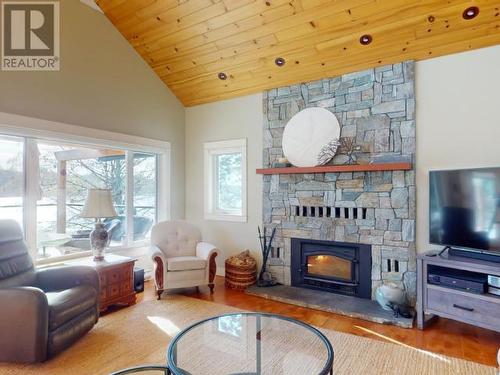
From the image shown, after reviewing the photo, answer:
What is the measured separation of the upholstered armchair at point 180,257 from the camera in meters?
3.70

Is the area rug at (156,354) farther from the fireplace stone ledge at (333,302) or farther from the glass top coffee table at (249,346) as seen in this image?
the fireplace stone ledge at (333,302)

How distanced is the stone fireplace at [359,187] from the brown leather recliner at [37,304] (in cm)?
238

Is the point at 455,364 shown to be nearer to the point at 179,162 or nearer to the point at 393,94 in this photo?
the point at 393,94

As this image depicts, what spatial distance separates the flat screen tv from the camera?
267 centimetres

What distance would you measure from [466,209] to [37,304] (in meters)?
3.68

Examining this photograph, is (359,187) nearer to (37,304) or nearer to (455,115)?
(455,115)

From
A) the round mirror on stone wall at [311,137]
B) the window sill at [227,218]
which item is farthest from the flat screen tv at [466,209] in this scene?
the window sill at [227,218]

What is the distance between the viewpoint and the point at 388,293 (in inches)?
123

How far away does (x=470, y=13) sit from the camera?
2.80 meters

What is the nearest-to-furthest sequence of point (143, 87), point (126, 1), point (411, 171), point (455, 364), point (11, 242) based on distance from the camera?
1. point (455, 364)
2. point (11, 242)
3. point (411, 171)
4. point (126, 1)
5. point (143, 87)

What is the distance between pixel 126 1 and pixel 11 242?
9.82 feet

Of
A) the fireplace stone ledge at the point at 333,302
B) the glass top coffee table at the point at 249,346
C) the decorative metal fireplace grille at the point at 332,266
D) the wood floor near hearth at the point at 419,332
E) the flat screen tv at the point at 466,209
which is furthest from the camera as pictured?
the decorative metal fireplace grille at the point at 332,266

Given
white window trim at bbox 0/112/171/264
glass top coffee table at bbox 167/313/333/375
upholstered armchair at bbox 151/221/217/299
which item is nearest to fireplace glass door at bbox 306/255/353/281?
upholstered armchair at bbox 151/221/217/299

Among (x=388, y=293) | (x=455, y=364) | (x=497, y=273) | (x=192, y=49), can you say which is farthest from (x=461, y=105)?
(x=192, y=49)
